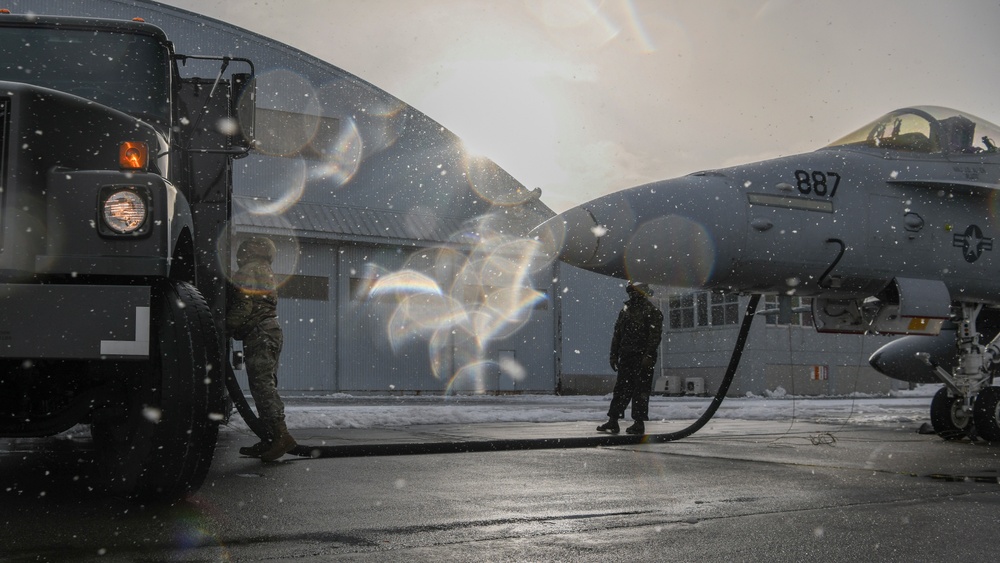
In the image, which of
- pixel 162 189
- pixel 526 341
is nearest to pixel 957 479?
pixel 162 189

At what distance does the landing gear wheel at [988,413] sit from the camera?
8.64 m

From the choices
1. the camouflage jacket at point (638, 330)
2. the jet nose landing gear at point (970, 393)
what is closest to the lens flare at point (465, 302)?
the camouflage jacket at point (638, 330)

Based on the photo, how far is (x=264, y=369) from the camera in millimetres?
6223

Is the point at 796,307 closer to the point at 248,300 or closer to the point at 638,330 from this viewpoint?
the point at 638,330

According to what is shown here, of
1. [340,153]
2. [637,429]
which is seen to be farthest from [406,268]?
[637,429]

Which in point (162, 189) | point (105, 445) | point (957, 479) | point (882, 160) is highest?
point (882, 160)

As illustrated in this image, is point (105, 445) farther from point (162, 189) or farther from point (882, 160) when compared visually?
point (882, 160)

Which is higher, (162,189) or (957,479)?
(162,189)

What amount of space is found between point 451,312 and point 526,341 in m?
2.54

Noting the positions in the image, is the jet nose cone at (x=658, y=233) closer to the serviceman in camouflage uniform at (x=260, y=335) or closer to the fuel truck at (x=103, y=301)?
the serviceman in camouflage uniform at (x=260, y=335)

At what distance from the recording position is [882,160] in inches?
340

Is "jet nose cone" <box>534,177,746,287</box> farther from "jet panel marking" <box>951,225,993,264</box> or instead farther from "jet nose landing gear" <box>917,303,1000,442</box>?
"jet nose landing gear" <box>917,303,1000,442</box>

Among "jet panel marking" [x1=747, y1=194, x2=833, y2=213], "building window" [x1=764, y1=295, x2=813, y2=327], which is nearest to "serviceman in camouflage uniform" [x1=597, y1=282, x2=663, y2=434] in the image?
"jet panel marking" [x1=747, y1=194, x2=833, y2=213]

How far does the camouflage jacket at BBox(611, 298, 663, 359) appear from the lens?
1001cm
